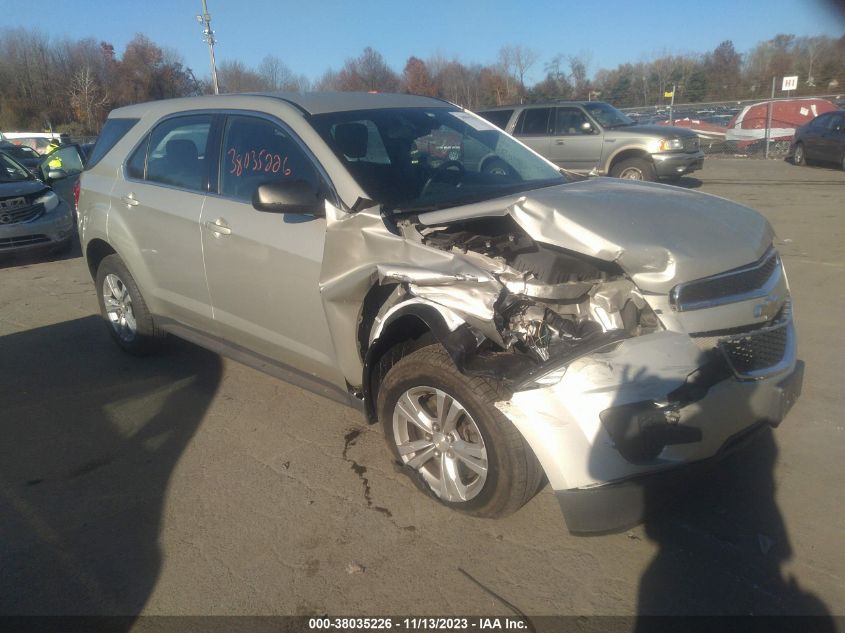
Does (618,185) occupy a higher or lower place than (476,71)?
lower

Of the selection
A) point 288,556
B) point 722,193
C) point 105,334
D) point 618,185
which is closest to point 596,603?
point 288,556

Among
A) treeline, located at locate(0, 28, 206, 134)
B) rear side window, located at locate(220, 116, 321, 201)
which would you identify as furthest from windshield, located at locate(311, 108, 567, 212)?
treeline, located at locate(0, 28, 206, 134)

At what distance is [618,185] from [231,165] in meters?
2.33

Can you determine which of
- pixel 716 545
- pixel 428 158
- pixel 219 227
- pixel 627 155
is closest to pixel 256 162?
pixel 219 227

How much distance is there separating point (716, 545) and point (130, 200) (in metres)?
4.35

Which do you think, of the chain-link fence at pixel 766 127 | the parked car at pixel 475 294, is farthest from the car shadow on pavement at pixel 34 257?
the chain-link fence at pixel 766 127

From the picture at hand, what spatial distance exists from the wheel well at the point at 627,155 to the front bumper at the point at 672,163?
0.57 ft

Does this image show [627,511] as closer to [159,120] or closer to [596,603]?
[596,603]

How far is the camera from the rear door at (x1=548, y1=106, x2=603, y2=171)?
1373cm

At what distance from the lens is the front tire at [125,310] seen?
5195 millimetres

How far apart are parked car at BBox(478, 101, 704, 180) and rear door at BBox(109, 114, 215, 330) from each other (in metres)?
10.2

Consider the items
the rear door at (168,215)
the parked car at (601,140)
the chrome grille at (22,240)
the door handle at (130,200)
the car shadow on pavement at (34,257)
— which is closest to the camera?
the rear door at (168,215)

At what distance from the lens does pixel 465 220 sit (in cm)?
326

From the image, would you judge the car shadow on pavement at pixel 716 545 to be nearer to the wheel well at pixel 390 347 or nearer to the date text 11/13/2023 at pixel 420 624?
the date text 11/13/2023 at pixel 420 624
